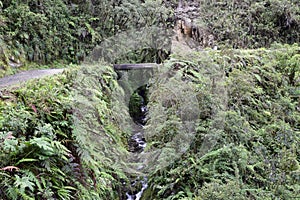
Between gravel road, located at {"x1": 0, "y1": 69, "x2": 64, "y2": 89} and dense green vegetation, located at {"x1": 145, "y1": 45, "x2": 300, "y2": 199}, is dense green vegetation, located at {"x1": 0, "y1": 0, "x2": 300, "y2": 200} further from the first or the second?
gravel road, located at {"x1": 0, "y1": 69, "x2": 64, "y2": 89}

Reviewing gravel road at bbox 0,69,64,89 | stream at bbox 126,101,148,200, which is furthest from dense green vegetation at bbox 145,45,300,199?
gravel road at bbox 0,69,64,89

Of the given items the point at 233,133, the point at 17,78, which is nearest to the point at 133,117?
the point at 17,78

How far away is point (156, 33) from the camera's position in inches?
553

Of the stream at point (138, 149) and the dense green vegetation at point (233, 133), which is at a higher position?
the dense green vegetation at point (233, 133)

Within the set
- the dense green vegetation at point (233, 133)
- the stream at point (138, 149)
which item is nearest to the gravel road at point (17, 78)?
the stream at point (138, 149)

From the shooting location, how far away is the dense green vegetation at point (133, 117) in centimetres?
436

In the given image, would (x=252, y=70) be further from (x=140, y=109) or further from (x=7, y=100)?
(x=7, y=100)

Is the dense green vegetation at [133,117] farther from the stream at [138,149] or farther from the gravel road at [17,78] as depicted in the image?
the gravel road at [17,78]

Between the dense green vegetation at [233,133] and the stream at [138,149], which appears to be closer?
the dense green vegetation at [233,133]

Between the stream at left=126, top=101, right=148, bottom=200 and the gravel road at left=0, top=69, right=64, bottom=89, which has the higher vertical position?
the gravel road at left=0, top=69, right=64, bottom=89

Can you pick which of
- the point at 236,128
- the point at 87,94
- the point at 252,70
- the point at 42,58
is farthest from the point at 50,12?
the point at 236,128

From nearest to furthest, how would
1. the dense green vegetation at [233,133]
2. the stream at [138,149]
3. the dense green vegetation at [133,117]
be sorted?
the dense green vegetation at [133,117] → the dense green vegetation at [233,133] → the stream at [138,149]

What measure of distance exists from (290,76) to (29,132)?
8.32 m

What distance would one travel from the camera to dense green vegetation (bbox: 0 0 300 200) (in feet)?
14.3
